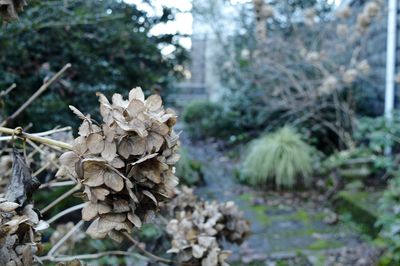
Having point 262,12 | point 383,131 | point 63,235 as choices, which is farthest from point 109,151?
point 262,12

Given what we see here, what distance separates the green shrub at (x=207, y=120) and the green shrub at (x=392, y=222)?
4.41 m

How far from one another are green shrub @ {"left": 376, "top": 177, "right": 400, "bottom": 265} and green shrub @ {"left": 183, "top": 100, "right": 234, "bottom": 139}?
4.41 meters

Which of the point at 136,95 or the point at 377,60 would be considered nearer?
the point at 136,95

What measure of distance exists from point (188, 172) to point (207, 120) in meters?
3.40

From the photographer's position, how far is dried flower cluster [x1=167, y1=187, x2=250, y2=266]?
0.84 meters

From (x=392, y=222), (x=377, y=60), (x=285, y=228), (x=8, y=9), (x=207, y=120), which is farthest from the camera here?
(x=207, y=120)

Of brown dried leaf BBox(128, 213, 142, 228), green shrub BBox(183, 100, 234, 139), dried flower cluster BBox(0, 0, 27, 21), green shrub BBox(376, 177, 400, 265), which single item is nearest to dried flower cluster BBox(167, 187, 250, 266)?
brown dried leaf BBox(128, 213, 142, 228)

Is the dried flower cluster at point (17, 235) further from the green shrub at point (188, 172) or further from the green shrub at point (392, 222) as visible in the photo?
the green shrub at point (188, 172)

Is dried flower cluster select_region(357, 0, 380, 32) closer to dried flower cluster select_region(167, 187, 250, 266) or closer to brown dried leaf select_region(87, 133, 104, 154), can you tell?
dried flower cluster select_region(167, 187, 250, 266)

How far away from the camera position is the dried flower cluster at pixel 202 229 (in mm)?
840

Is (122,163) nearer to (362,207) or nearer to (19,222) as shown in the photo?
(19,222)

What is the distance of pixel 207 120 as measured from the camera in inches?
321

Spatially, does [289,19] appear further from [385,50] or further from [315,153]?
[315,153]

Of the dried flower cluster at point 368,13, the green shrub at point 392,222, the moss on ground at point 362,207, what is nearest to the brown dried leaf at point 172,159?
the green shrub at point 392,222
